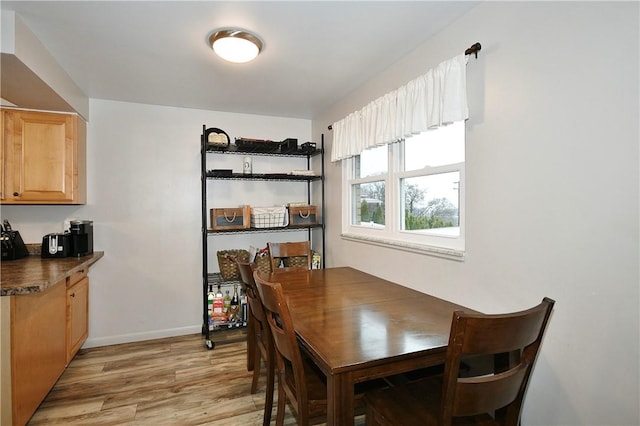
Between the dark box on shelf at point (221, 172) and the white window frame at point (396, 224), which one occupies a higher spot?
the dark box on shelf at point (221, 172)

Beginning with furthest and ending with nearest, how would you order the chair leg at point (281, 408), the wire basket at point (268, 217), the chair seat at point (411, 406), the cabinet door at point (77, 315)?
the wire basket at point (268, 217)
the cabinet door at point (77, 315)
the chair leg at point (281, 408)
the chair seat at point (411, 406)

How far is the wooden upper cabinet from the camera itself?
262cm

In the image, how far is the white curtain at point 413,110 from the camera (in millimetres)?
1816

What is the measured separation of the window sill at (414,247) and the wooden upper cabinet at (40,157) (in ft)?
8.28

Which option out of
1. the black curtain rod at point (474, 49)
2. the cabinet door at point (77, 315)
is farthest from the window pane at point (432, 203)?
the cabinet door at point (77, 315)

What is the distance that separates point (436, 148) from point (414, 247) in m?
0.68

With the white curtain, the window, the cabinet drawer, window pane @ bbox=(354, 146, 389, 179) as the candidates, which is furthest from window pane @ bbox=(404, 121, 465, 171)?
the cabinet drawer

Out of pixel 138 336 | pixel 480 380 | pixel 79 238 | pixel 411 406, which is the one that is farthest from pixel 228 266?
pixel 480 380

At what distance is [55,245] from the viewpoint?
9.04 feet

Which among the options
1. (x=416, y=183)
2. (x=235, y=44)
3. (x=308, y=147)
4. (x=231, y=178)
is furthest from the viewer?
(x=308, y=147)

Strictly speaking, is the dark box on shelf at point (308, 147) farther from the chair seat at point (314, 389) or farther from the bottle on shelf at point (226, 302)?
the chair seat at point (314, 389)

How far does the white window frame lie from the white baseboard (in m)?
1.94

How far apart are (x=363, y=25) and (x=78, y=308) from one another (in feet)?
10.3

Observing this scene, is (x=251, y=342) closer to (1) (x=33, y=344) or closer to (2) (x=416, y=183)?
(1) (x=33, y=344)
